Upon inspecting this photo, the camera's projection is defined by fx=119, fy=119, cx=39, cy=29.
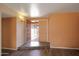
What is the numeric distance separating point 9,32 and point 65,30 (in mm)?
2909

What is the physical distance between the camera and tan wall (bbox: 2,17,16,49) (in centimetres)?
608

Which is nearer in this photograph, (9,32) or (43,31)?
(9,32)

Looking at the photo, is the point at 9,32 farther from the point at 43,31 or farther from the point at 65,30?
the point at 43,31

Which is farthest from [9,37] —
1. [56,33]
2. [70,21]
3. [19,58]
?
[19,58]

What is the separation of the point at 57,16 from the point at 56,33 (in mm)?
894

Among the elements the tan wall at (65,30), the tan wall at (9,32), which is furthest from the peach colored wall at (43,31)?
the tan wall at (9,32)

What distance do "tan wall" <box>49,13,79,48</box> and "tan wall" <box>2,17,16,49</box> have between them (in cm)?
199

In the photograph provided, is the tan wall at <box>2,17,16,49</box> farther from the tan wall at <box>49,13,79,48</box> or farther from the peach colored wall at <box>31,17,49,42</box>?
the peach colored wall at <box>31,17,49,42</box>

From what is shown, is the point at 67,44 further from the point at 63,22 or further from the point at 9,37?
the point at 9,37

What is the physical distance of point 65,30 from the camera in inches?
241

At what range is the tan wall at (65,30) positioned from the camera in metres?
6.03

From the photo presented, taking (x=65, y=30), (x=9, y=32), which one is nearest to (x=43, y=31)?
(x=65, y=30)

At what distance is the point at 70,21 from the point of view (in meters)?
6.06

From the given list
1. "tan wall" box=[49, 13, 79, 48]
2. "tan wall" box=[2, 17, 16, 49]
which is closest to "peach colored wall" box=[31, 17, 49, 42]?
"tan wall" box=[49, 13, 79, 48]
